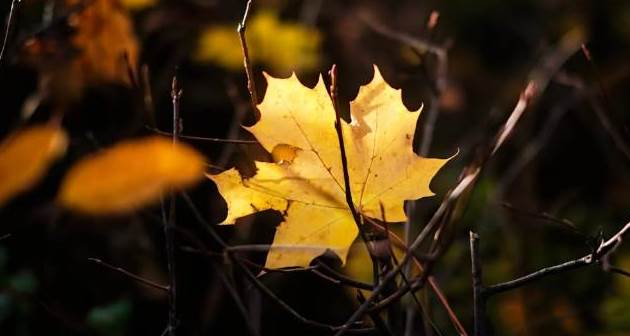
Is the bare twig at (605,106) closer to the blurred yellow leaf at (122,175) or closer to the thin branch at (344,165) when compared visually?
the thin branch at (344,165)

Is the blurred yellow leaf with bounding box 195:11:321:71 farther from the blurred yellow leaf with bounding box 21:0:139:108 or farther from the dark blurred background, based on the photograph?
the blurred yellow leaf with bounding box 21:0:139:108

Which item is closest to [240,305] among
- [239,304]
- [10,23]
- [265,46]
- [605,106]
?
[239,304]

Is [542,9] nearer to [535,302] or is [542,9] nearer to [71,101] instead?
[535,302]

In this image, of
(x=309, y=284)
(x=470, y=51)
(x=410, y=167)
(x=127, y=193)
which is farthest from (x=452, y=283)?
(x=470, y=51)

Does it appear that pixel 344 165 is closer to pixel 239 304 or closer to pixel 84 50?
pixel 239 304

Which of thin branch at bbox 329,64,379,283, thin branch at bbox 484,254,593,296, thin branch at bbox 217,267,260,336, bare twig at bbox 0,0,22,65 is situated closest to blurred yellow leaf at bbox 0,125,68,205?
bare twig at bbox 0,0,22,65

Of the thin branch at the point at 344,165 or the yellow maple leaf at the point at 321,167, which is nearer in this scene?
the thin branch at the point at 344,165

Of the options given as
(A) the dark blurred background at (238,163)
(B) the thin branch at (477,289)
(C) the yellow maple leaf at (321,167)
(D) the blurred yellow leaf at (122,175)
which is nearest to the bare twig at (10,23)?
(A) the dark blurred background at (238,163)
